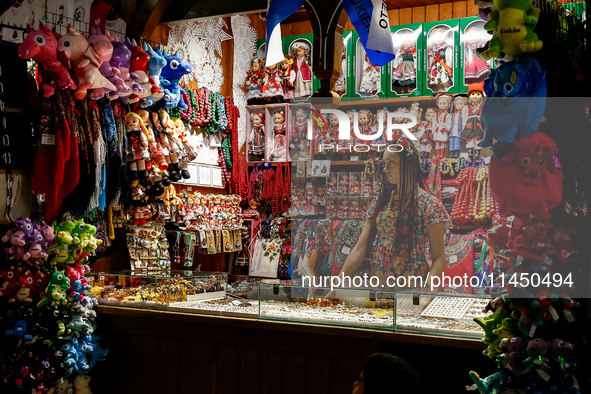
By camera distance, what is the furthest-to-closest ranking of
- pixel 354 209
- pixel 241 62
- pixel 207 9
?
pixel 241 62 → pixel 207 9 → pixel 354 209

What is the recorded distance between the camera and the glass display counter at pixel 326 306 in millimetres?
2955

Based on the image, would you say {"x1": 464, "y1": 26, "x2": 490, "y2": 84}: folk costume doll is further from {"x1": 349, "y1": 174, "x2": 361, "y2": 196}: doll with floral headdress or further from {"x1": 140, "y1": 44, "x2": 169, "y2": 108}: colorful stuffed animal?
{"x1": 140, "y1": 44, "x2": 169, "y2": 108}: colorful stuffed animal

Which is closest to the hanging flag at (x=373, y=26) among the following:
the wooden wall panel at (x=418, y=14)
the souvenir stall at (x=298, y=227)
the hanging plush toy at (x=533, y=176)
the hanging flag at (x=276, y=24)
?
the souvenir stall at (x=298, y=227)

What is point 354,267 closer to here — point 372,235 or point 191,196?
point 372,235

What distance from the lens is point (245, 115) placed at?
654 centimetres

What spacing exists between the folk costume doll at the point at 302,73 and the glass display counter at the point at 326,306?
3.39 metres

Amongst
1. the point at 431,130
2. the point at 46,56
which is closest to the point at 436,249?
the point at 431,130

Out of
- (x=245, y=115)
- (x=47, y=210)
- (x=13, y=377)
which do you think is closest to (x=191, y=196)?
(x=245, y=115)

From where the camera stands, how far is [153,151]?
4.06 meters

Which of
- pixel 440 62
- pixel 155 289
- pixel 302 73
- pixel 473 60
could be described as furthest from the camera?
Result: pixel 302 73

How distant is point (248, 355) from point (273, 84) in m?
3.59

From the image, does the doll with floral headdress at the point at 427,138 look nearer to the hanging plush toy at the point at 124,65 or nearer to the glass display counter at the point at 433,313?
the glass display counter at the point at 433,313

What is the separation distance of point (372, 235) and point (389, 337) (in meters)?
0.60

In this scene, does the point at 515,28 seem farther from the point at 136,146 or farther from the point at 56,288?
the point at 56,288
